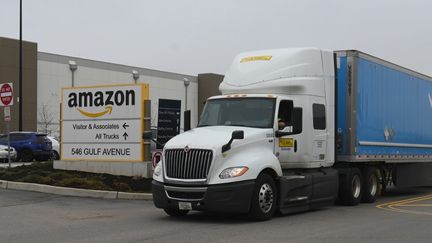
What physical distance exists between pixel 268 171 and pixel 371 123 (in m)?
4.80

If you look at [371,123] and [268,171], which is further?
[371,123]

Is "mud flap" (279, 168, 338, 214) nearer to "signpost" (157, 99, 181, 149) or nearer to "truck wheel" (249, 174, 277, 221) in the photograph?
"truck wheel" (249, 174, 277, 221)

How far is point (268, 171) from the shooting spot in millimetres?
11992

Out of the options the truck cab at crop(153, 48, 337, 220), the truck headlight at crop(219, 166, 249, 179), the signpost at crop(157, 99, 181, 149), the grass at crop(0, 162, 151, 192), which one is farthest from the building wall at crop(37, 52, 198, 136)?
the truck headlight at crop(219, 166, 249, 179)

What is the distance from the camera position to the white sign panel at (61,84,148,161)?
59.6ft

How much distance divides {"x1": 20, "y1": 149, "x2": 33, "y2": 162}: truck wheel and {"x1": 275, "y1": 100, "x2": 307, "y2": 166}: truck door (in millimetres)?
22076

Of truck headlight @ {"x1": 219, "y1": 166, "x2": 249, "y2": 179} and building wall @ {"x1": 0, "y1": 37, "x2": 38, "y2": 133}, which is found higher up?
building wall @ {"x1": 0, "y1": 37, "x2": 38, "y2": 133}

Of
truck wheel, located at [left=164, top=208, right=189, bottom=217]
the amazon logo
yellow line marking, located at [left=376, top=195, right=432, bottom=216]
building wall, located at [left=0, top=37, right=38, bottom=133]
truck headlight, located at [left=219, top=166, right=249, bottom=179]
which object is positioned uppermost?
building wall, located at [left=0, top=37, right=38, bottom=133]

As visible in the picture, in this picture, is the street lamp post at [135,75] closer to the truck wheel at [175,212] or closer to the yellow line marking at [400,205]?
the yellow line marking at [400,205]

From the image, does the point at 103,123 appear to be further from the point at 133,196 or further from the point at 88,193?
the point at 133,196

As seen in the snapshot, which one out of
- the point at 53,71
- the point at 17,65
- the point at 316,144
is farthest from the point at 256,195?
the point at 53,71

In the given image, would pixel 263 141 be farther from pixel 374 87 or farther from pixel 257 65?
pixel 374 87

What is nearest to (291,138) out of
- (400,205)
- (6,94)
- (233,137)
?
(233,137)

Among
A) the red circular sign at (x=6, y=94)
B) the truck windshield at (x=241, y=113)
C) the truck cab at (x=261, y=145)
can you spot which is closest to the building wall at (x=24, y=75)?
the red circular sign at (x=6, y=94)
